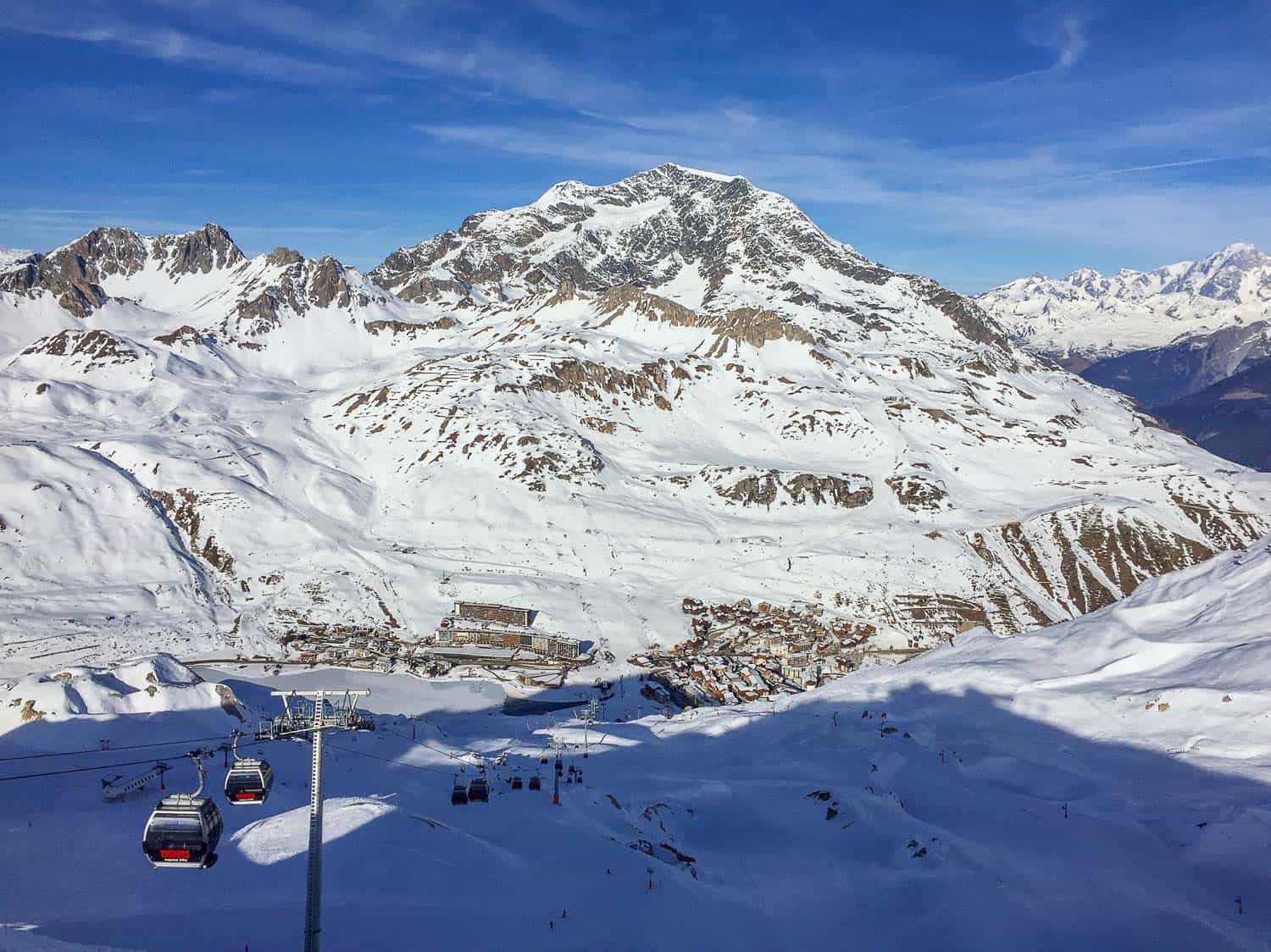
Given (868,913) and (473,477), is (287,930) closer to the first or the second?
(868,913)

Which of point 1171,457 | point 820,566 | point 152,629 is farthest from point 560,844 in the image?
point 1171,457

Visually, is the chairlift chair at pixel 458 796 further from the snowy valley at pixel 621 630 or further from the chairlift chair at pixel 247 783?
the chairlift chair at pixel 247 783

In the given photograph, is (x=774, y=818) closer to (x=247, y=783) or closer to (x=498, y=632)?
(x=247, y=783)

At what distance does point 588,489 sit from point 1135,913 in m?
91.0

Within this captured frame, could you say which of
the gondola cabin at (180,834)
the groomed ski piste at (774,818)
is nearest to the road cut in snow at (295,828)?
the groomed ski piste at (774,818)

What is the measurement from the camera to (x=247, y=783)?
58.6 ft

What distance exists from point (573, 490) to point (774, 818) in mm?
79010

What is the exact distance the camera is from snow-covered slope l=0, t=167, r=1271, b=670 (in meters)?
87.4

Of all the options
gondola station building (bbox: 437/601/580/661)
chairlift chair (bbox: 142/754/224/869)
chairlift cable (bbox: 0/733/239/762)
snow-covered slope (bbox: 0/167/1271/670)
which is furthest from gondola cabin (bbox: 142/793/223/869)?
snow-covered slope (bbox: 0/167/1271/670)

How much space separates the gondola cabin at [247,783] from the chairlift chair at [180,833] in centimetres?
116

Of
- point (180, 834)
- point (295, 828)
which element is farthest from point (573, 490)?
point (180, 834)

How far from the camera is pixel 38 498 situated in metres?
91.7

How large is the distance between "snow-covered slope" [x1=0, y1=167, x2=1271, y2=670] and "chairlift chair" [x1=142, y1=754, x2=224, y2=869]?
216ft

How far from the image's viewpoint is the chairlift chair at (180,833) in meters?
16.3
